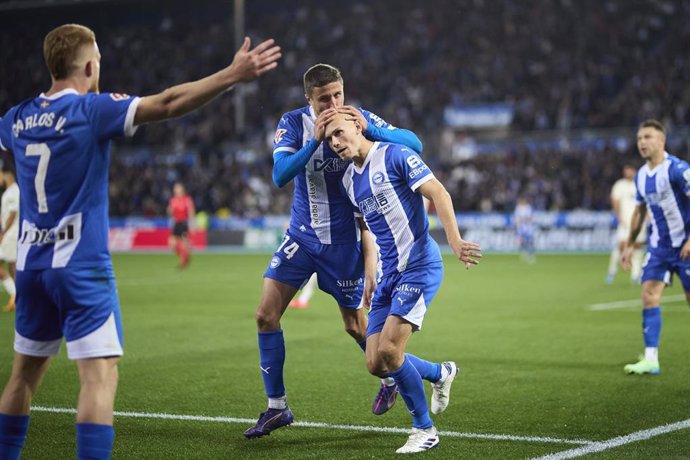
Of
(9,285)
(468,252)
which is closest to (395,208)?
(468,252)

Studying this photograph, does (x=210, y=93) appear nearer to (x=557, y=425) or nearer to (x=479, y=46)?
(x=557, y=425)

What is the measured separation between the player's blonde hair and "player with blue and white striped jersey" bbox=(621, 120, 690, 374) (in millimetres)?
6288

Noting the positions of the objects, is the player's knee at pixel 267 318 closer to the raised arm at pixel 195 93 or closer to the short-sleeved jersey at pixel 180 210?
the raised arm at pixel 195 93

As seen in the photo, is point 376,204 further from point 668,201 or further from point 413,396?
point 668,201

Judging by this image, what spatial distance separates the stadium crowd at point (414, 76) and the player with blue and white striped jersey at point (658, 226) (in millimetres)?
21745

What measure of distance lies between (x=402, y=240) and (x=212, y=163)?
33.9 m

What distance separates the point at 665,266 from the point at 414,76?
106 ft

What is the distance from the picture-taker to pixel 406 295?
6.04m

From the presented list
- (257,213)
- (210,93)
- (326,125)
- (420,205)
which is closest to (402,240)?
(420,205)

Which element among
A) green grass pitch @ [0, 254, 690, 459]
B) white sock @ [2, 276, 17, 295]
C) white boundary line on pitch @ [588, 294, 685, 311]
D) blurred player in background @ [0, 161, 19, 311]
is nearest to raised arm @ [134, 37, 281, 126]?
green grass pitch @ [0, 254, 690, 459]

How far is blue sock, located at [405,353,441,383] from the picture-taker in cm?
650

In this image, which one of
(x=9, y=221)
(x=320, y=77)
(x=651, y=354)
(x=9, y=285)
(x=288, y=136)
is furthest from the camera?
(x=9, y=285)

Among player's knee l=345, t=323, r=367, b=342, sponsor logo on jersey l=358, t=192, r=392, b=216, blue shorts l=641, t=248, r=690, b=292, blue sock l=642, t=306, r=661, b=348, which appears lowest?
blue sock l=642, t=306, r=661, b=348

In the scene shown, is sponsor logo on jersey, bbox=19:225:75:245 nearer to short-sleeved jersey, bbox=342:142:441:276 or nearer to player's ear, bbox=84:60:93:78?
player's ear, bbox=84:60:93:78
